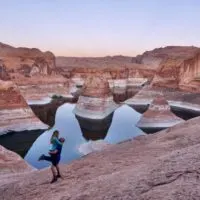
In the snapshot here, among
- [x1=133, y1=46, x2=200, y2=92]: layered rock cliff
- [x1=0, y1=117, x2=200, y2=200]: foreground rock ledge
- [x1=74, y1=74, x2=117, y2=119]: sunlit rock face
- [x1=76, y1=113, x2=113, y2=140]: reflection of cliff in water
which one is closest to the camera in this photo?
[x1=0, y1=117, x2=200, y2=200]: foreground rock ledge

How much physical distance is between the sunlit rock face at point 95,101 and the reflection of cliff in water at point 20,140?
47.0 ft

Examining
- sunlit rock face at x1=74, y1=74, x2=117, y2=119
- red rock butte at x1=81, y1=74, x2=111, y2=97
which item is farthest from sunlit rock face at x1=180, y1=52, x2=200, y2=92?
red rock butte at x1=81, y1=74, x2=111, y2=97

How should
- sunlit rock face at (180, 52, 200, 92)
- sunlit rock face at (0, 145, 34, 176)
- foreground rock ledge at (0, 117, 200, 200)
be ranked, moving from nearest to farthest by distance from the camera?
foreground rock ledge at (0, 117, 200, 200) < sunlit rock face at (0, 145, 34, 176) < sunlit rock face at (180, 52, 200, 92)

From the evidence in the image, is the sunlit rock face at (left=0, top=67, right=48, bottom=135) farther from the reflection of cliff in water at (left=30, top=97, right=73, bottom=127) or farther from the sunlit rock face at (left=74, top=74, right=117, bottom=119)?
the sunlit rock face at (left=74, top=74, right=117, bottom=119)

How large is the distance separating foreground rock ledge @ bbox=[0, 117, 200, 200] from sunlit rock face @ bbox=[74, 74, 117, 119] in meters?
37.6

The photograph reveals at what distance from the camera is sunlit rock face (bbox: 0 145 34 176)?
19375mm

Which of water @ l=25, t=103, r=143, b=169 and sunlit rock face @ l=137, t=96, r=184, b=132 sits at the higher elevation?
sunlit rock face @ l=137, t=96, r=184, b=132

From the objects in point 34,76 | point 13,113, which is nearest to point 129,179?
point 13,113

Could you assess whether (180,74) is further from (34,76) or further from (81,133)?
(81,133)

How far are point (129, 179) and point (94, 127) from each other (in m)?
35.6

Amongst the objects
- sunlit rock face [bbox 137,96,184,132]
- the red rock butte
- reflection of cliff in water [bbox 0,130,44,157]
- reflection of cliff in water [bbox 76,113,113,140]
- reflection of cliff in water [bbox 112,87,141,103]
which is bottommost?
reflection of cliff in water [bbox 112,87,141,103]

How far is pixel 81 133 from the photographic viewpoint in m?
40.4

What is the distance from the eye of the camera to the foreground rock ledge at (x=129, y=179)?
7.80 m

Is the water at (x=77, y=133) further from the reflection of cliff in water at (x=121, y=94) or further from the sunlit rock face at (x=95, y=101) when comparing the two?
the reflection of cliff in water at (x=121, y=94)
